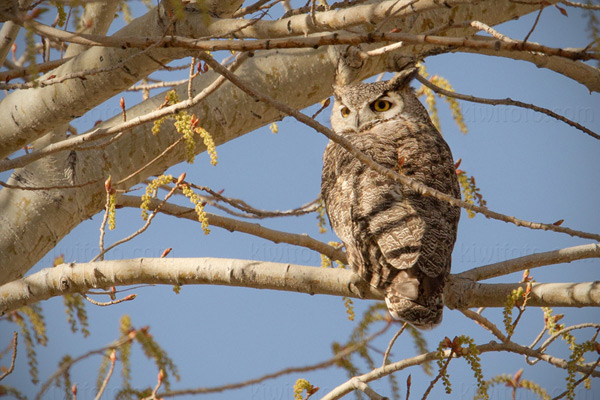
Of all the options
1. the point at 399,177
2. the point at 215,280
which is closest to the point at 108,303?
the point at 215,280

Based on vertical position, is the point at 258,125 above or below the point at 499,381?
above

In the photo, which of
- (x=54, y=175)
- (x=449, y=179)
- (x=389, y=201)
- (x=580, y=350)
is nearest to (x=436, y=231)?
(x=389, y=201)

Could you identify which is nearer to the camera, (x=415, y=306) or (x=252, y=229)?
(x=415, y=306)

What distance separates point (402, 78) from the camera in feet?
11.9

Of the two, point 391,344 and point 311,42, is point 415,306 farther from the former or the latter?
point 311,42

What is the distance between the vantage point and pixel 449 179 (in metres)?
3.01

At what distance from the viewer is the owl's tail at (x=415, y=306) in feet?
8.18

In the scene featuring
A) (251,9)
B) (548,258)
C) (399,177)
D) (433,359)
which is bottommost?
(433,359)

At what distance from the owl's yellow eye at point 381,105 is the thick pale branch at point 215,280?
143 cm

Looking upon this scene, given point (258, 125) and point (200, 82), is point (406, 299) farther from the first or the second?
point (200, 82)

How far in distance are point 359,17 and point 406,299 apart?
1.23 meters

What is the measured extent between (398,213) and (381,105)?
114 centimetres

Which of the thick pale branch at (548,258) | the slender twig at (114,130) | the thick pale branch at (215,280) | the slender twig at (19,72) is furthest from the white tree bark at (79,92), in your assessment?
the thick pale branch at (548,258)

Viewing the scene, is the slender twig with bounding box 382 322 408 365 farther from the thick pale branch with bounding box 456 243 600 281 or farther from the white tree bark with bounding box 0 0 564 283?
the white tree bark with bounding box 0 0 564 283
